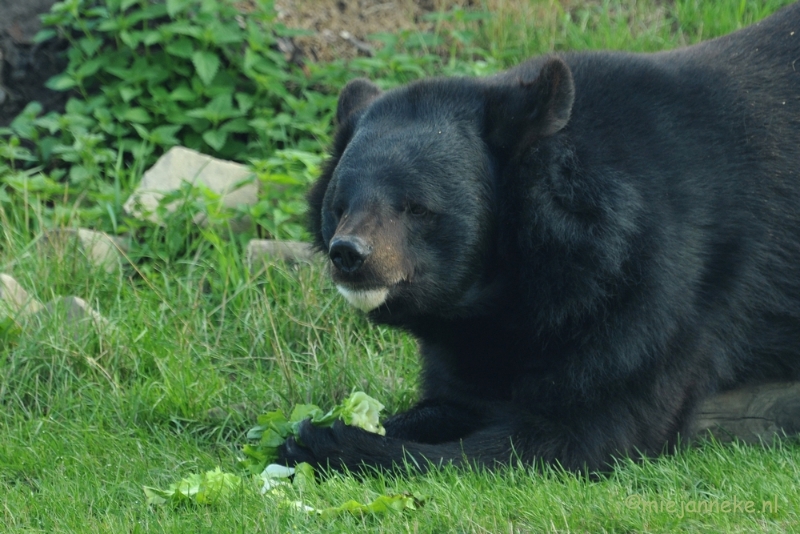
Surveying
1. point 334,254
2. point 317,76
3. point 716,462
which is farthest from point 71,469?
point 317,76

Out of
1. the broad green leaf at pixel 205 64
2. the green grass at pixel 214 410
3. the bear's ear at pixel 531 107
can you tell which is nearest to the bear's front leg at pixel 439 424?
the green grass at pixel 214 410

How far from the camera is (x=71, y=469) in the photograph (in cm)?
423

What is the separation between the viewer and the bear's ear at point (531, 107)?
384 centimetres

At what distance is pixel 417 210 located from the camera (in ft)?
12.7

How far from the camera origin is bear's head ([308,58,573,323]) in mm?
3770

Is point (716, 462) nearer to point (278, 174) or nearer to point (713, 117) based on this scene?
point (713, 117)

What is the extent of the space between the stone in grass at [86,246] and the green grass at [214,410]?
0.08 meters

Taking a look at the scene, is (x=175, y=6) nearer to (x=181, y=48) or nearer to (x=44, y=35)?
(x=181, y=48)

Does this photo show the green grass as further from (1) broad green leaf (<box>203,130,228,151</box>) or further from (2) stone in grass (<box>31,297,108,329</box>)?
(1) broad green leaf (<box>203,130,228,151</box>)

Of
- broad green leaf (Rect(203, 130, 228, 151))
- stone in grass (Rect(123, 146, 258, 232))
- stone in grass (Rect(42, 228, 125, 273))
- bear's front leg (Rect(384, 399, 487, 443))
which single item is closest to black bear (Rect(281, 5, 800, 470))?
bear's front leg (Rect(384, 399, 487, 443))

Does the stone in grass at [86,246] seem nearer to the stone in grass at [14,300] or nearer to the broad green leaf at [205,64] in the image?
the stone in grass at [14,300]

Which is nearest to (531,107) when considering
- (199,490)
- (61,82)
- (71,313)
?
(199,490)

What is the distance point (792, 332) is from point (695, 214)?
0.79 m

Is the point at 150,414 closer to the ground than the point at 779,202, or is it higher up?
closer to the ground
